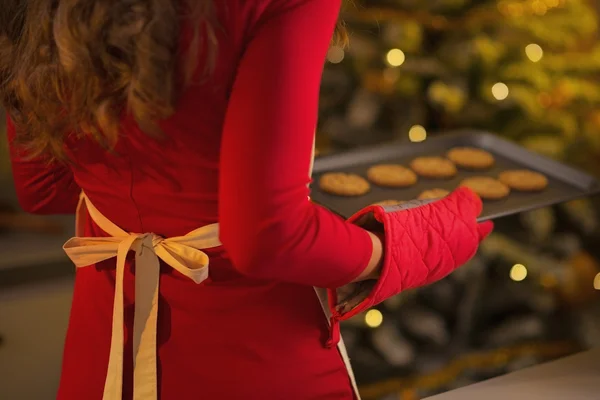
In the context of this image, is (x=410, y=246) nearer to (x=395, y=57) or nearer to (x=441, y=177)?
(x=441, y=177)

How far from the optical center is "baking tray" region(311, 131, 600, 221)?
4.91 ft

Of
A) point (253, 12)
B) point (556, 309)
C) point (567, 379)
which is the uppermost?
point (253, 12)

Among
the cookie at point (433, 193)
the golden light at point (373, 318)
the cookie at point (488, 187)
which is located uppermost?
the cookie at point (488, 187)

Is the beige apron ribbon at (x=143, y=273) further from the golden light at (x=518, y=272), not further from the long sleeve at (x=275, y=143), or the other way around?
the golden light at (x=518, y=272)

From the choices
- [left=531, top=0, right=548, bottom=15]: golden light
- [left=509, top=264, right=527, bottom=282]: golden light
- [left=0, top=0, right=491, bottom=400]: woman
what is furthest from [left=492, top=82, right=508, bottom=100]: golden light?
[left=0, top=0, right=491, bottom=400]: woman

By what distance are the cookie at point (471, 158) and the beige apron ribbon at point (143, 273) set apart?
109 centimetres

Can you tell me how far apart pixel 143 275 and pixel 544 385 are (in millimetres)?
1081

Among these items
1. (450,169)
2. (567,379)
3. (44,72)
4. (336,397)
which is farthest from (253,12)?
(567,379)

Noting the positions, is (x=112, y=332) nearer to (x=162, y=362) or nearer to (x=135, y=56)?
(x=162, y=362)

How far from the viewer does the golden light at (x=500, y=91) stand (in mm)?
1810

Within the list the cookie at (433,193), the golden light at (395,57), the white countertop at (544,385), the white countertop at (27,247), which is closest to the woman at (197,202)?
the cookie at (433,193)

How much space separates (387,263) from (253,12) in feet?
1.00

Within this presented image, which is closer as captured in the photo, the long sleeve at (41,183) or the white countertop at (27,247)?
the long sleeve at (41,183)

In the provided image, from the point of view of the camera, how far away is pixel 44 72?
705 millimetres
